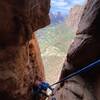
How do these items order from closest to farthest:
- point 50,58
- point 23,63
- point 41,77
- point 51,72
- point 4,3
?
point 4,3 < point 23,63 < point 41,77 < point 51,72 < point 50,58

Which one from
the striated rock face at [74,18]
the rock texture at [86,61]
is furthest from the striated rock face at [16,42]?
the striated rock face at [74,18]

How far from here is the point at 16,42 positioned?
16.8ft

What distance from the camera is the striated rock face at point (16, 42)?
487 cm

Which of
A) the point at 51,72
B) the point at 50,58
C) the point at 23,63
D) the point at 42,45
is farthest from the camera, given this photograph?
the point at 42,45

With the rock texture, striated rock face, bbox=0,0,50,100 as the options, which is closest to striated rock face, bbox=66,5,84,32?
the rock texture

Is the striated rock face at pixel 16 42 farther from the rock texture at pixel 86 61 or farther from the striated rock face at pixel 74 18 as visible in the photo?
the striated rock face at pixel 74 18

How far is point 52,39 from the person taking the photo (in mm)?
35781

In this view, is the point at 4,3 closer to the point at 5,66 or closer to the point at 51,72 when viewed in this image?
the point at 5,66

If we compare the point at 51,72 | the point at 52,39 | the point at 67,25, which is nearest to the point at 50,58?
the point at 51,72

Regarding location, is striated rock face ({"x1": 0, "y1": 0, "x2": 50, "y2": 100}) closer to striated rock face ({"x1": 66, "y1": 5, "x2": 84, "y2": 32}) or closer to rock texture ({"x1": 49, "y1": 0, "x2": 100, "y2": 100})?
rock texture ({"x1": 49, "y1": 0, "x2": 100, "y2": 100})

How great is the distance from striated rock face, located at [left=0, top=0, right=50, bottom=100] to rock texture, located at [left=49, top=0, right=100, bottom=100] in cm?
86

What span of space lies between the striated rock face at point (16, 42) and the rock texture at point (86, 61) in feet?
2.81

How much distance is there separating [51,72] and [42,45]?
208 inches

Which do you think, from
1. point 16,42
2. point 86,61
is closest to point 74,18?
point 86,61
